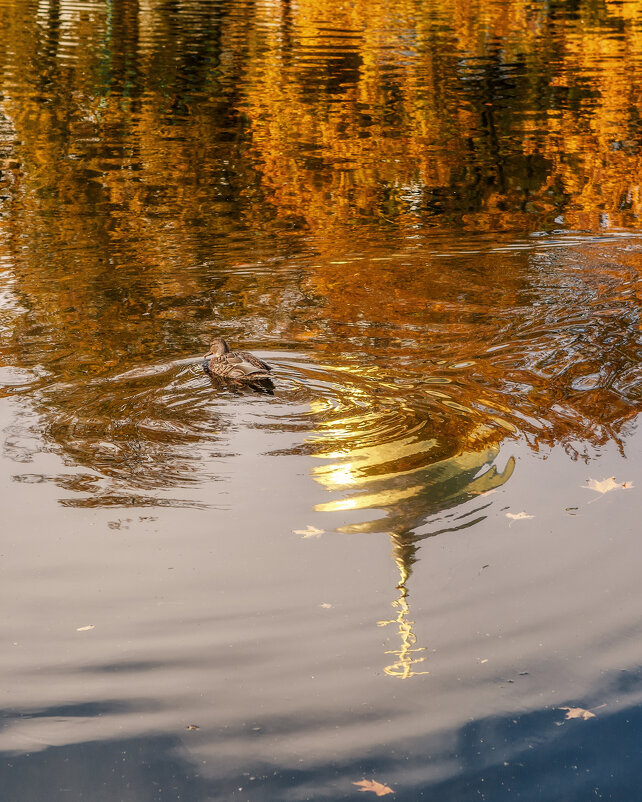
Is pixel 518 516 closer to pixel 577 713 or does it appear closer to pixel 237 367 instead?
pixel 577 713

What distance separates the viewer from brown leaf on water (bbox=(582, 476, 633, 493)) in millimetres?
6266

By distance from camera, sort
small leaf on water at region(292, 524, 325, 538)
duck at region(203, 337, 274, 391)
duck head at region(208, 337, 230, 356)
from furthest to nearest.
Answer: duck head at region(208, 337, 230, 356)
duck at region(203, 337, 274, 391)
small leaf on water at region(292, 524, 325, 538)

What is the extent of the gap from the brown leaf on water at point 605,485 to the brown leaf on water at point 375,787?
2797 mm

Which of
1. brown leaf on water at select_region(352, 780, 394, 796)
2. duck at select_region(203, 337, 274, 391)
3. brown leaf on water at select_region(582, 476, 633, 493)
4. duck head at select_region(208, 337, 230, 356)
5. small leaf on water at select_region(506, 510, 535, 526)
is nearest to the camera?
brown leaf on water at select_region(352, 780, 394, 796)

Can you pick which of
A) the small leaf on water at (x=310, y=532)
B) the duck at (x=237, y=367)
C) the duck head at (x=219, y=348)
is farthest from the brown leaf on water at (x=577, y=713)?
the duck head at (x=219, y=348)

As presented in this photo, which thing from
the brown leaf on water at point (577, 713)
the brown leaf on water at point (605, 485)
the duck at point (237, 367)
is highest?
the duck at point (237, 367)

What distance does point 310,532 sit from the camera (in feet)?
19.0

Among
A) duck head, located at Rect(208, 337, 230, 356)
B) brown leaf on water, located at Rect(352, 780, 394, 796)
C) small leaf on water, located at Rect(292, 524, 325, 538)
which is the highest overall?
duck head, located at Rect(208, 337, 230, 356)

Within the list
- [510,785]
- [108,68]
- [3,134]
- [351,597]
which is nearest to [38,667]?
[351,597]

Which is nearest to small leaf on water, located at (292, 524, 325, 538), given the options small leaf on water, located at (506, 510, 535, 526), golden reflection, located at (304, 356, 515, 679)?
golden reflection, located at (304, 356, 515, 679)

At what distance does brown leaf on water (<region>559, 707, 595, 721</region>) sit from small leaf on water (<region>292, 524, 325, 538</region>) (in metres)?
1.81

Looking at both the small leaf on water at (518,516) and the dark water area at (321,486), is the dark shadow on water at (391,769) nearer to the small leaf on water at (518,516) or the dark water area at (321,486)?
the dark water area at (321,486)

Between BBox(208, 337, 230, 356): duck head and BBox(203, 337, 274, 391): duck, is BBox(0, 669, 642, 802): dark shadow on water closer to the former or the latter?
BBox(203, 337, 274, 391): duck

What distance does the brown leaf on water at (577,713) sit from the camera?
4.43m
